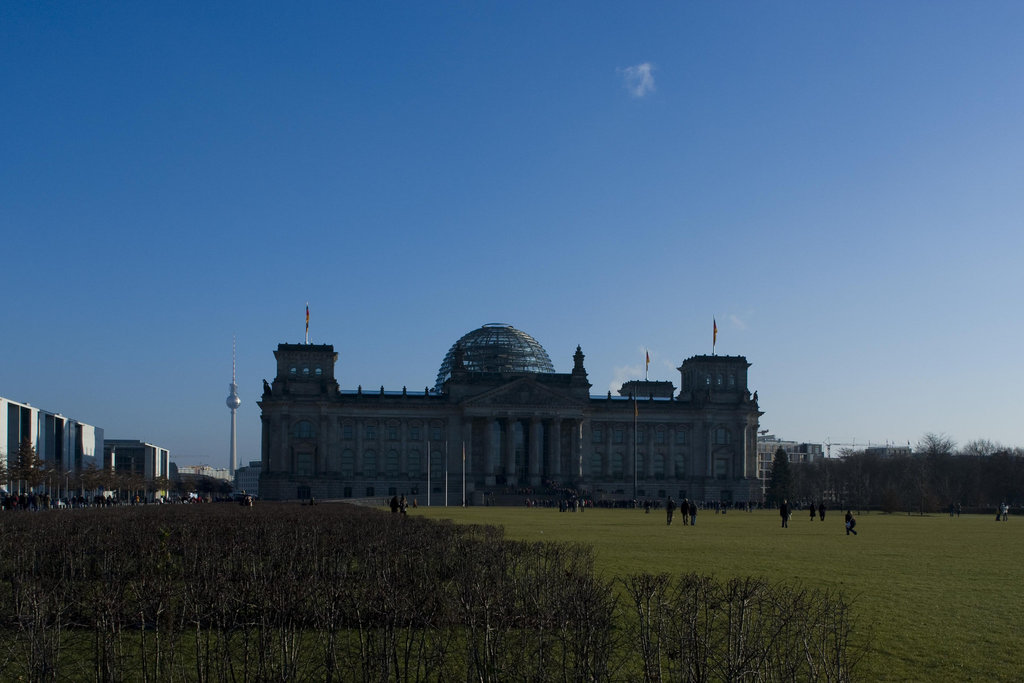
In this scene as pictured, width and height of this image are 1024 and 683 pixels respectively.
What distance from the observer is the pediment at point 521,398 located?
423 ft

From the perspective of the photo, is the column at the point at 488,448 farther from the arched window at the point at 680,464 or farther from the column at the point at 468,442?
the arched window at the point at 680,464

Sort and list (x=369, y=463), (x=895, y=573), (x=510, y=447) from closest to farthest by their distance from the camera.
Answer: (x=895, y=573), (x=510, y=447), (x=369, y=463)

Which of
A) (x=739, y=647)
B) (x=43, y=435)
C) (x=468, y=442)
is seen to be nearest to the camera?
(x=739, y=647)

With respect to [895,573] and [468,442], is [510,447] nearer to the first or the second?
[468,442]

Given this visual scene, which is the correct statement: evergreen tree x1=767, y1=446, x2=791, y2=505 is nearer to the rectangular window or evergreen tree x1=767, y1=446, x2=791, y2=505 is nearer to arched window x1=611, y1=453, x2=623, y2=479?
the rectangular window

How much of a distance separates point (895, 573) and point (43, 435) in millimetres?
165617

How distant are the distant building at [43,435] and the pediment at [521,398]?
54.8m

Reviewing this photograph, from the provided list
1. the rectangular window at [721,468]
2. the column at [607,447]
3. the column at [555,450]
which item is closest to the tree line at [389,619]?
the column at [555,450]

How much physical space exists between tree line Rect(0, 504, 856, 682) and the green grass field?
1.07 metres

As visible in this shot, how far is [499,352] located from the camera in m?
144

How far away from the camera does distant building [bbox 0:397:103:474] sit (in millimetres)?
140125

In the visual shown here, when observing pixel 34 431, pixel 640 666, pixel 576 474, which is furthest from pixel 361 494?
pixel 640 666

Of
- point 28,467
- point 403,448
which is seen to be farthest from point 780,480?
point 28,467

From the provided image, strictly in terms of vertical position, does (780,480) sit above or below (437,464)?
below
